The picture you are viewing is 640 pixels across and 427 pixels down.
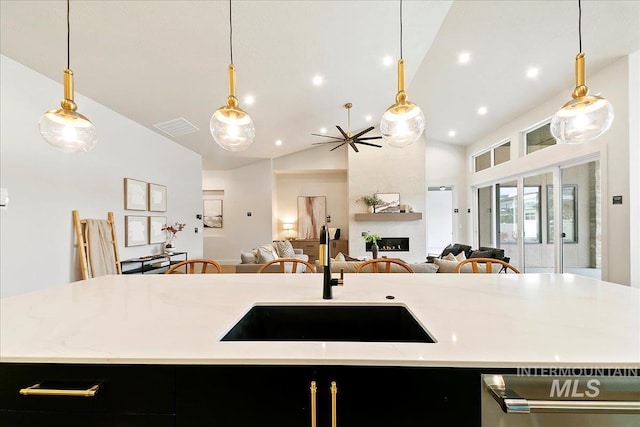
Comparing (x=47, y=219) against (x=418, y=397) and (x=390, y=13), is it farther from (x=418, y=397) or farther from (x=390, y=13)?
(x=390, y=13)

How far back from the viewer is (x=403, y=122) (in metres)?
1.69

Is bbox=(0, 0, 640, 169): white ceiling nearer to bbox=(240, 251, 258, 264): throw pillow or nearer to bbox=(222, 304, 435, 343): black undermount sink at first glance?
bbox=(240, 251, 258, 264): throw pillow

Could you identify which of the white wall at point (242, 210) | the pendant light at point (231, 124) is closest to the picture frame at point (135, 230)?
the pendant light at point (231, 124)

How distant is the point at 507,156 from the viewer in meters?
6.02

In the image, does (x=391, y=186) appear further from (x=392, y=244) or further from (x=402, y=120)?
(x=402, y=120)

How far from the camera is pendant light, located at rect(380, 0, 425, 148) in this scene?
1.66 meters

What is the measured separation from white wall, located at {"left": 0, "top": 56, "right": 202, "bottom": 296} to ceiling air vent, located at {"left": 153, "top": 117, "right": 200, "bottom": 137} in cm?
35

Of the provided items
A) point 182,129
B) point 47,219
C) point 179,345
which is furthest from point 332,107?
point 179,345

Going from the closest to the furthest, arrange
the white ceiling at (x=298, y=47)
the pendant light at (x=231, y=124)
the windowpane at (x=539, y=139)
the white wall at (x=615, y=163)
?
the pendant light at (x=231, y=124) → the white ceiling at (x=298, y=47) → the white wall at (x=615, y=163) → the windowpane at (x=539, y=139)

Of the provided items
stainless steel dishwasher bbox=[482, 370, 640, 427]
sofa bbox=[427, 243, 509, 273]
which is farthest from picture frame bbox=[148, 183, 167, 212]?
stainless steel dishwasher bbox=[482, 370, 640, 427]

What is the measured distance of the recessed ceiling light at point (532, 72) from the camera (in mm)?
3980

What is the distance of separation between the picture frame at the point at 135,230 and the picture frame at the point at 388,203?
526 cm

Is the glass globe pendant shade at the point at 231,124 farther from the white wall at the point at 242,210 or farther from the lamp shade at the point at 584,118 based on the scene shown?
the white wall at the point at 242,210

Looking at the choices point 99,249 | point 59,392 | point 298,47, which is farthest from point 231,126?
point 99,249
